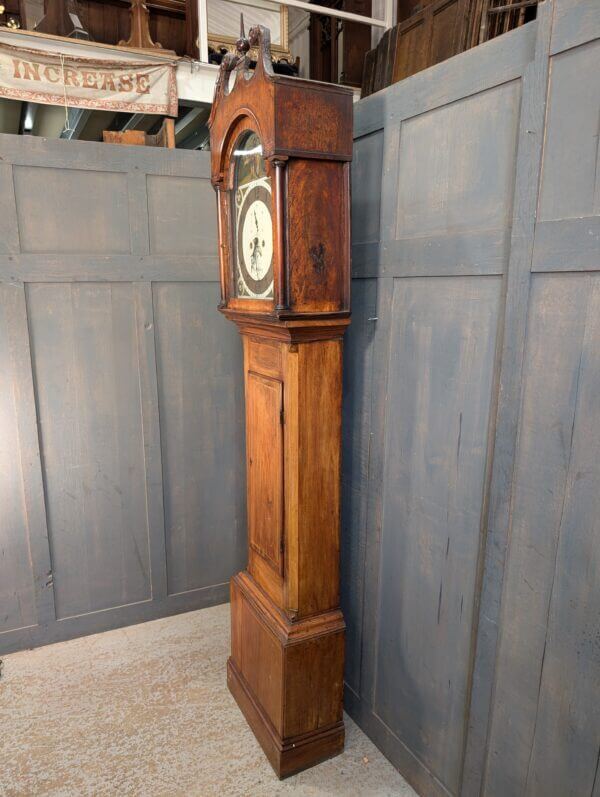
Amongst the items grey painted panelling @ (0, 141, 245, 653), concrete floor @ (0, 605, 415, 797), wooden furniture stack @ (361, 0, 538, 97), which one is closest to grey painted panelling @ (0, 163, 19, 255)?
grey painted panelling @ (0, 141, 245, 653)

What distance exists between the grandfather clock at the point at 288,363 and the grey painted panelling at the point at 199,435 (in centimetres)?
69

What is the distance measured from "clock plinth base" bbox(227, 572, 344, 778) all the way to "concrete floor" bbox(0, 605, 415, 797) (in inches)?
3.3

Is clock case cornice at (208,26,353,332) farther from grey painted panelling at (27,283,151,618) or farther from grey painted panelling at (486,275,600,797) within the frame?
grey painted panelling at (27,283,151,618)

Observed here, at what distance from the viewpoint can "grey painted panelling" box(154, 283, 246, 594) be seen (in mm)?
2590

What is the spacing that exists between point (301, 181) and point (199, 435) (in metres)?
1.53

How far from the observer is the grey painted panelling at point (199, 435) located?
2590 millimetres

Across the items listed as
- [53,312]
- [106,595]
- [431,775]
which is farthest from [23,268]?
[431,775]

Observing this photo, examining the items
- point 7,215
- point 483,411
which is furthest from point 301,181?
point 7,215

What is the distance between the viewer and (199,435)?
2715 mm

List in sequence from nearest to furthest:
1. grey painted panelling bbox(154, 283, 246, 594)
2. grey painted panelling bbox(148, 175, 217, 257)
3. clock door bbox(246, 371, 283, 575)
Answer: clock door bbox(246, 371, 283, 575)
grey painted panelling bbox(148, 175, 217, 257)
grey painted panelling bbox(154, 283, 246, 594)

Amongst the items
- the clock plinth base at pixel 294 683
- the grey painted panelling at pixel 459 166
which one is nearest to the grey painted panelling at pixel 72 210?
the grey painted panelling at pixel 459 166

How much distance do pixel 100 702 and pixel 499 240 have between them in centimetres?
227

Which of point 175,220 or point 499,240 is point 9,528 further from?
point 499,240

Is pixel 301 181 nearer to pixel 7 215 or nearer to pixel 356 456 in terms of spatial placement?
pixel 356 456
